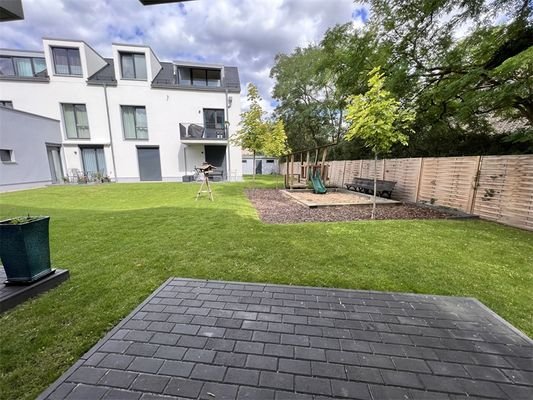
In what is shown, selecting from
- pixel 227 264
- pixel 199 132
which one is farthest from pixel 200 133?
pixel 227 264

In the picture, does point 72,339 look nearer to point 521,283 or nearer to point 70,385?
point 70,385

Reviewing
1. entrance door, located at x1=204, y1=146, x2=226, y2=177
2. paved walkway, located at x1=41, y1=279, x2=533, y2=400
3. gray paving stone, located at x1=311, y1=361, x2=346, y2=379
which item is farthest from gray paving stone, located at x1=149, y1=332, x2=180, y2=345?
entrance door, located at x1=204, y1=146, x2=226, y2=177

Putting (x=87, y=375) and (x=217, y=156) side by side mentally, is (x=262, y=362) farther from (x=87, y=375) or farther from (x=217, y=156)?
(x=217, y=156)

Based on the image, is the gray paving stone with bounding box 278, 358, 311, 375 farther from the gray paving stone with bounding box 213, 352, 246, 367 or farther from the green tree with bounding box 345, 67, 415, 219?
the green tree with bounding box 345, 67, 415, 219

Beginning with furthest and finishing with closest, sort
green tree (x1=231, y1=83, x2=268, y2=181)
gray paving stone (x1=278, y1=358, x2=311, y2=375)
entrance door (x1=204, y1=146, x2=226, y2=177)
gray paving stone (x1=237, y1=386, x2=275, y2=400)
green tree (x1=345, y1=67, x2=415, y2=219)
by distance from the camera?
1. entrance door (x1=204, y1=146, x2=226, y2=177)
2. green tree (x1=231, y1=83, x2=268, y2=181)
3. green tree (x1=345, y1=67, x2=415, y2=219)
4. gray paving stone (x1=278, y1=358, x2=311, y2=375)
5. gray paving stone (x1=237, y1=386, x2=275, y2=400)

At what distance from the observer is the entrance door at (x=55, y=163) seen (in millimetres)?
15705

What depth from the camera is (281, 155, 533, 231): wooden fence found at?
599 cm

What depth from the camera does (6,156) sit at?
12477 millimetres

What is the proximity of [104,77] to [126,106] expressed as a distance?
2382mm

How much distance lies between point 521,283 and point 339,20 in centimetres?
1100

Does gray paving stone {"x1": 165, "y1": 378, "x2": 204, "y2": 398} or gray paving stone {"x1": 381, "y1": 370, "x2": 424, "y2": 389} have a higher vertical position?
gray paving stone {"x1": 165, "y1": 378, "x2": 204, "y2": 398}

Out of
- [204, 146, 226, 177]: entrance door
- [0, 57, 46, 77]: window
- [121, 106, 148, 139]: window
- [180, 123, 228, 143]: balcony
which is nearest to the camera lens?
[0, 57, 46, 77]: window

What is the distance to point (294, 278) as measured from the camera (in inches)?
136

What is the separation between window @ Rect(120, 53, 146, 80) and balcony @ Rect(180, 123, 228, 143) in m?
4.41
